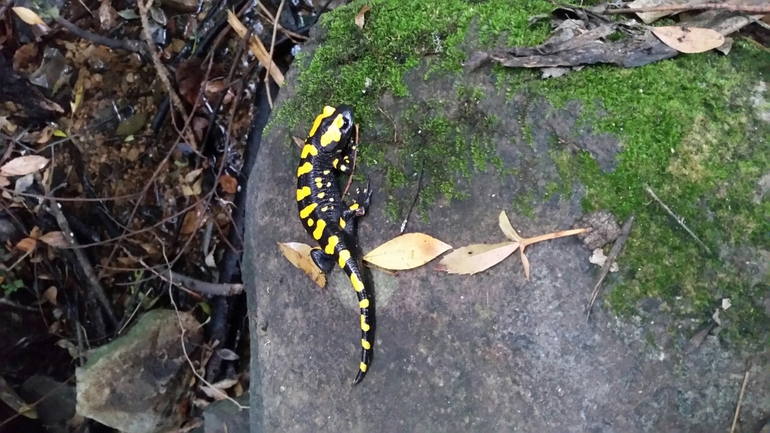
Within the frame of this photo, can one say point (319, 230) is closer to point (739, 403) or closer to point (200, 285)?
point (200, 285)

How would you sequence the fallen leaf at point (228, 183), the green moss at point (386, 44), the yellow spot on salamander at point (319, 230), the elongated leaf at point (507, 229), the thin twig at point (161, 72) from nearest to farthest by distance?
the elongated leaf at point (507, 229) → the green moss at point (386, 44) → the yellow spot on salamander at point (319, 230) → the thin twig at point (161, 72) → the fallen leaf at point (228, 183)

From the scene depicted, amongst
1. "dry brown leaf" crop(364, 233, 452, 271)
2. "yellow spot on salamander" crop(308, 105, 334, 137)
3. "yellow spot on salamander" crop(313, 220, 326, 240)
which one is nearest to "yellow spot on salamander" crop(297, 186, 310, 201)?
"yellow spot on salamander" crop(313, 220, 326, 240)

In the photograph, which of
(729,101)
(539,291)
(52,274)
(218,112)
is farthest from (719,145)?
(52,274)

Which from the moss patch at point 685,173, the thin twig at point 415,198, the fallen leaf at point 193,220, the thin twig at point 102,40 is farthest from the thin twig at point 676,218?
the thin twig at point 102,40

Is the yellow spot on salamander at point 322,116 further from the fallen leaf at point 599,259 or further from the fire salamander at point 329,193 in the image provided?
the fallen leaf at point 599,259

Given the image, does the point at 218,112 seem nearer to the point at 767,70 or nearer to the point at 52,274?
the point at 52,274

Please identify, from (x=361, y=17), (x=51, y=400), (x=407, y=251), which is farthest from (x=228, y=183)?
(x=407, y=251)
